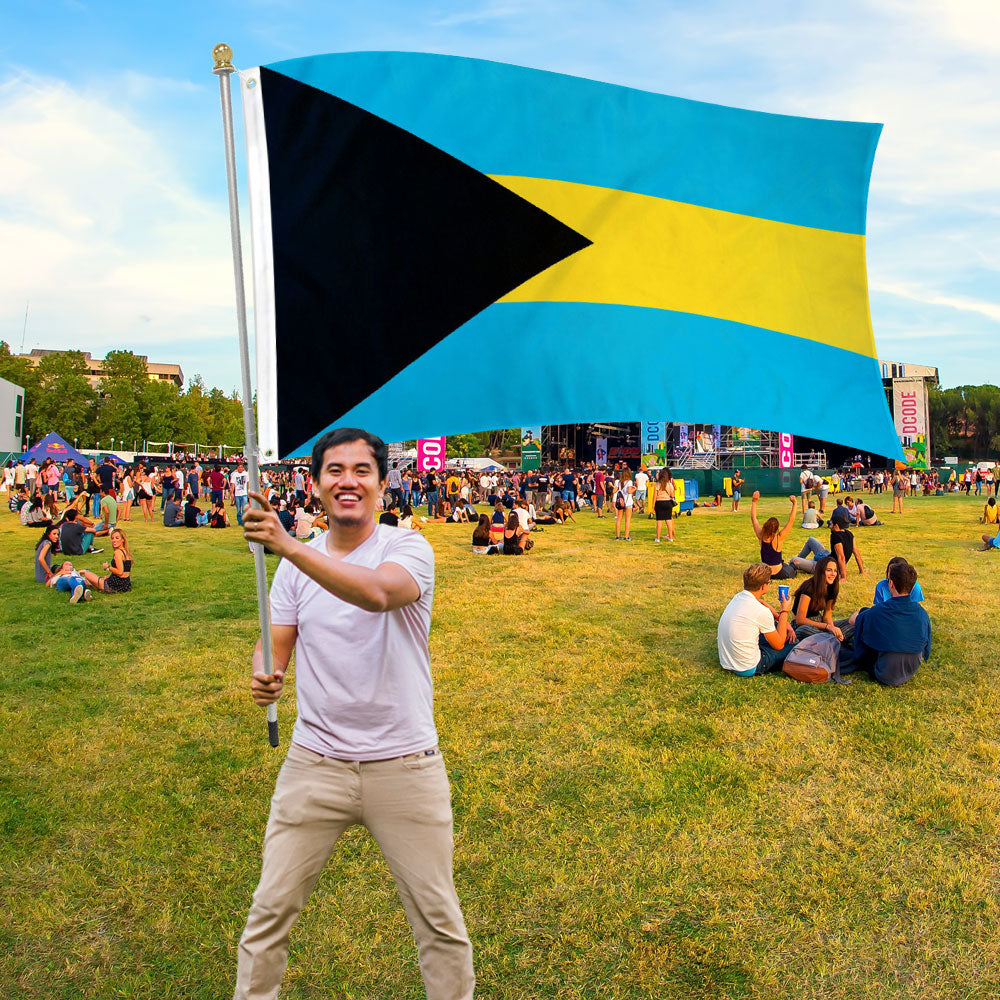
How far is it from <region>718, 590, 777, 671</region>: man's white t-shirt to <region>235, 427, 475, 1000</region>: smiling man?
5694 millimetres

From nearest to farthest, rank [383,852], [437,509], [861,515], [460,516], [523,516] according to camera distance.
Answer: [383,852] < [523,516] < [861,515] < [460,516] < [437,509]

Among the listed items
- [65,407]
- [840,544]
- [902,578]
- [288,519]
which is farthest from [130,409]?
[902,578]

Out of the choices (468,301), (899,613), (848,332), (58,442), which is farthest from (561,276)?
(58,442)

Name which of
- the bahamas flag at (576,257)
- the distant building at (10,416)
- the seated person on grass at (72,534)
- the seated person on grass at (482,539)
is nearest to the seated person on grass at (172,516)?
the seated person on grass at (72,534)

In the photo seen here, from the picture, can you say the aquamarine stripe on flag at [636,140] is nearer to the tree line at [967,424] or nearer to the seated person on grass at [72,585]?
the seated person on grass at [72,585]

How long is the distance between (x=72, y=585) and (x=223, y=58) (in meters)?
10.7

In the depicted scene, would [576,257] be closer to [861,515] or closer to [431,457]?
[861,515]

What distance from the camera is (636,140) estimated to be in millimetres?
3879

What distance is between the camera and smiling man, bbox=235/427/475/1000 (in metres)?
2.49

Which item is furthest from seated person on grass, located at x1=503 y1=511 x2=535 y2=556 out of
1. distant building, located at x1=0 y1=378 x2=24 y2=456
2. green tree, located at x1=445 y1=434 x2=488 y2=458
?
green tree, located at x1=445 y1=434 x2=488 y2=458

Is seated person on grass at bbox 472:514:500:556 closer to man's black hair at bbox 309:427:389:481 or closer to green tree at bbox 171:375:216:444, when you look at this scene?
man's black hair at bbox 309:427:389:481

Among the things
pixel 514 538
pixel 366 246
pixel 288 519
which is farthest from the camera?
pixel 288 519

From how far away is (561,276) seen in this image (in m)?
3.90

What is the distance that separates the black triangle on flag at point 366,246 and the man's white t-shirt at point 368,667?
3.72 ft
